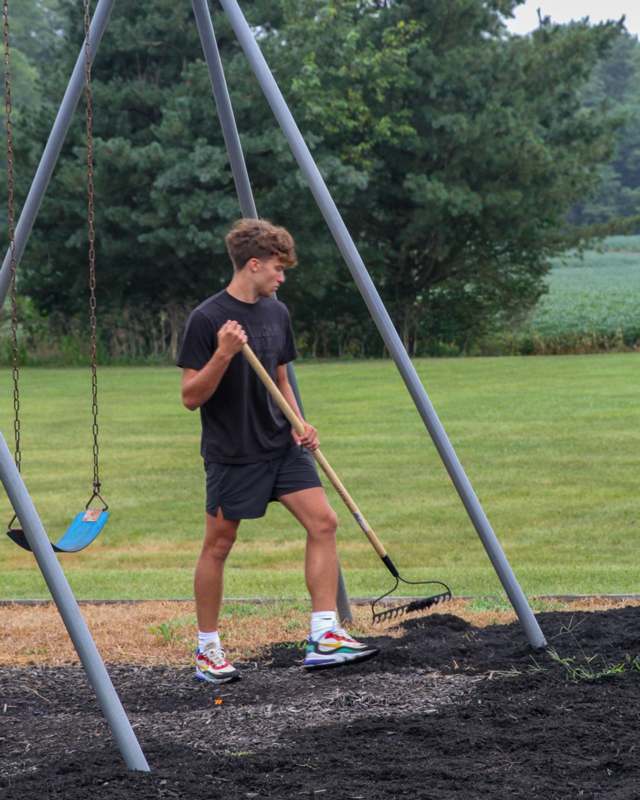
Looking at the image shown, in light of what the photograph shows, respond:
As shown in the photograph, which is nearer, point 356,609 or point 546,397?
point 356,609

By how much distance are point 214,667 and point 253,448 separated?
0.88 meters

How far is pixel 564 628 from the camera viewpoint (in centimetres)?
634

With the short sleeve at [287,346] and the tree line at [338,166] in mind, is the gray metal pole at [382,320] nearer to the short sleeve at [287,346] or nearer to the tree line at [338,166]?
the short sleeve at [287,346]

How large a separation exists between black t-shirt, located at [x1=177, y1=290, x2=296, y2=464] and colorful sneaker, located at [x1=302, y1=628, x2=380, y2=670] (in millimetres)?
745

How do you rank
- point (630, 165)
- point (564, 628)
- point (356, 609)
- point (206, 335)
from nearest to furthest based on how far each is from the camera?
1. point (206, 335)
2. point (564, 628)
3. point (356, 609)
4. point (630, 165)

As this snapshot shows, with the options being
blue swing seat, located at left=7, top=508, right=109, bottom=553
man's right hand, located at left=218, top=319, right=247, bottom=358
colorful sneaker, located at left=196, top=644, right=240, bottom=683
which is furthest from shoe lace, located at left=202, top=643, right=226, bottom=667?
man's right hand, located at left=218, top=319, right=247, bottom=358

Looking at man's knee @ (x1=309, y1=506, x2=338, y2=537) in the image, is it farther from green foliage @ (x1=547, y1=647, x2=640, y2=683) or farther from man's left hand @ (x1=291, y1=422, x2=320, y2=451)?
green foliage @ (x1=547, y1=647, x2=640, y2=683)

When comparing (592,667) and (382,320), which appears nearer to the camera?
(592,667)

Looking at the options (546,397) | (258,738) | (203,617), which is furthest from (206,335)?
(546,397)

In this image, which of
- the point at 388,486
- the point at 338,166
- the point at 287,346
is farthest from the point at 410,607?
the point at 338,166

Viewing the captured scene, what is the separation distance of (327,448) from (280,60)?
19.4m

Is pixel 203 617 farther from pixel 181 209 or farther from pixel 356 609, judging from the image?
pixel 181 209

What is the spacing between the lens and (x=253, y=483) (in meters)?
5.84

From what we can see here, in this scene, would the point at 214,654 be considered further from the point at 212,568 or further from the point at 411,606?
the point at 411,606
